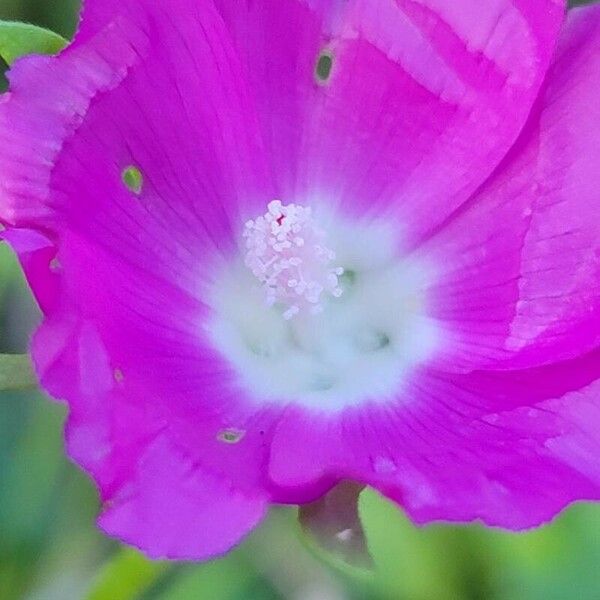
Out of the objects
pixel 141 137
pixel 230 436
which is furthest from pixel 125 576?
pixel 141 137

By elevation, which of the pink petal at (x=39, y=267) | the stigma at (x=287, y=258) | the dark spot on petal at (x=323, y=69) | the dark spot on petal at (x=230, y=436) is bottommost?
the dark spot on petal at (x=230, y=436)

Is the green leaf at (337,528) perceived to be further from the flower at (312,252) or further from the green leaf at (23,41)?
the green leaf at (23,41)

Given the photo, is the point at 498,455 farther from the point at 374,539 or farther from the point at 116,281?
the point at 374,539

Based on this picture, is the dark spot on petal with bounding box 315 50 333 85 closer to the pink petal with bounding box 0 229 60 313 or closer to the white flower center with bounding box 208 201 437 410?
the white flower center with bounding box 208 201 437 410

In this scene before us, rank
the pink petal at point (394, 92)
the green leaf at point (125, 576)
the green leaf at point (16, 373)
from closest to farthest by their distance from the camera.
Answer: the green leaf at point (16, 373)
the pink petal at point (394, 92)
the green leaf at point (125, 576)

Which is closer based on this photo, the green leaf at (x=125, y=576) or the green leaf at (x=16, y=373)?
the green leaf at (x=16, y=373)

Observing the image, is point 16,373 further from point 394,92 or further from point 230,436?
point 394,92

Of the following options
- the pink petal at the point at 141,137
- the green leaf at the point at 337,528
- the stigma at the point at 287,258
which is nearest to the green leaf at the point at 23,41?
the pink petal at the point at 141,137
